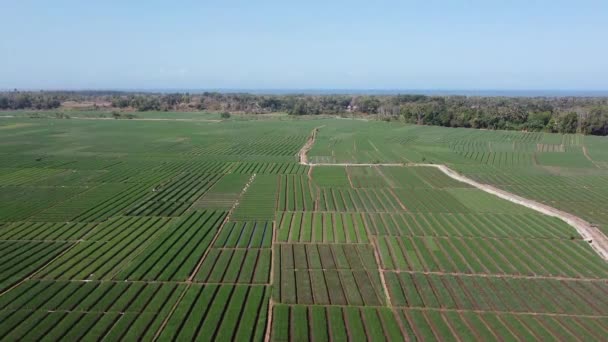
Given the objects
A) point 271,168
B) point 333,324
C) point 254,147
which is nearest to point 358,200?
point 271,168

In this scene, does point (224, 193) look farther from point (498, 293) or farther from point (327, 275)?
point (498, 293)

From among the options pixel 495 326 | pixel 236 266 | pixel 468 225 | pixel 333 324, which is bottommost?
pixel 495 326

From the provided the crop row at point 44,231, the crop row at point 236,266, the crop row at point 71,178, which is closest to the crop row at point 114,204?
the crop row at point 44,231

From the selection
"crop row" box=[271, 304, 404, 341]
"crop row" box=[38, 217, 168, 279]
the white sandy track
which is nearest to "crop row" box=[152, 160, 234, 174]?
"crop row" box=[38, 217, 168, 279]

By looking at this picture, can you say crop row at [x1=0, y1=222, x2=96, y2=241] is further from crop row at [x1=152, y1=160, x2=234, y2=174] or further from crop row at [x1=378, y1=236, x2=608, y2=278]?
crop row at [x1=378, y1=236, x2=608, y2=278]

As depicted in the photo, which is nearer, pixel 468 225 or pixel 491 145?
pixel 468 225
